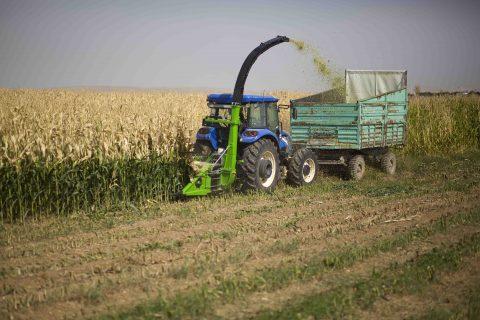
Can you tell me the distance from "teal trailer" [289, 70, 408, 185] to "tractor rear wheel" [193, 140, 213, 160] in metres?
1.86

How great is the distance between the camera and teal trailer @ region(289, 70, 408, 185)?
40.2 feet

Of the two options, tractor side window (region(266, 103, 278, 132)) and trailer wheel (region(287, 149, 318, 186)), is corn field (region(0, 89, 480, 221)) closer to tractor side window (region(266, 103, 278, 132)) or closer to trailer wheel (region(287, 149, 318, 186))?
tractor side window (region(266, 103, 278, 132))

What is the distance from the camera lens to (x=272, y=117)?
1076 centimetres

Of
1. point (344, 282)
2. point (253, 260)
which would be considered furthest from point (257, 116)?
point (344, 282)

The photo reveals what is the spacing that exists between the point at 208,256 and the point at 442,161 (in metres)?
11.3

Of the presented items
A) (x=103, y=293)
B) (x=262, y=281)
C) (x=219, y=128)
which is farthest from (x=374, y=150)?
(x=103, y=293)

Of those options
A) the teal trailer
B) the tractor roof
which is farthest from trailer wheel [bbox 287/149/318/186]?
the tractor roof

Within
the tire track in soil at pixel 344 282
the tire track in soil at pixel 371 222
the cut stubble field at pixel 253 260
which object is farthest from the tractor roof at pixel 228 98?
the tire track in soil at pixel 344 282

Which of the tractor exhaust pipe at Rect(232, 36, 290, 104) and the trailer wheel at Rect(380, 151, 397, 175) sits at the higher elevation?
the tractor exhaust pipe at Rect(232, 36, 290, 104)

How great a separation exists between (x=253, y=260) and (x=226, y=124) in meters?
4.53

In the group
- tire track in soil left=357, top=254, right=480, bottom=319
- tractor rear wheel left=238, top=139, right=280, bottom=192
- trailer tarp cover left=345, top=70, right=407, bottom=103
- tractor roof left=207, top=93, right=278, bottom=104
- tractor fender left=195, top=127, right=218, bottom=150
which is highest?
trailer tarp cover left=345, top=70, right=407, bottom=103

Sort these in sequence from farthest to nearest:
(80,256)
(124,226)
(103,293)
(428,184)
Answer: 1. (428,184)
2. (124,226)
3. (80,256)
4. (103,293)

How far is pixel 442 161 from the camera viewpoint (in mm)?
15750

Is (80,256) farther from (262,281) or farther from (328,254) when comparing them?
(328,254)
